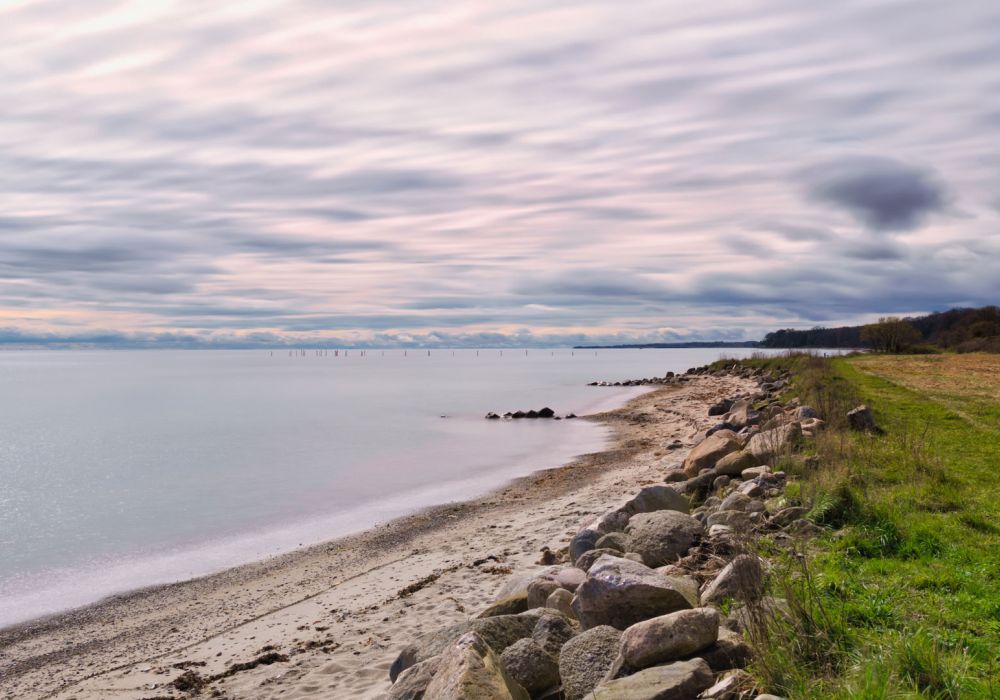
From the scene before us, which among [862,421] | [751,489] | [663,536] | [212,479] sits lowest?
[212,479]

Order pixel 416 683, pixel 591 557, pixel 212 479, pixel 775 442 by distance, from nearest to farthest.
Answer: pixel 416 683 → pixel 591 557 → pixel 775 442 → pixel 212 479

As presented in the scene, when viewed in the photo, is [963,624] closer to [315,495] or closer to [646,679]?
[646,679]

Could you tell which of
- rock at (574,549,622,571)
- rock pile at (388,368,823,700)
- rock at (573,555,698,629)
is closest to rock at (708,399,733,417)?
rock pile at (388,368,823,700)

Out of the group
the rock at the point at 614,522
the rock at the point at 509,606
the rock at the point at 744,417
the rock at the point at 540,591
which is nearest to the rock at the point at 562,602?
the rock at the point at 540,591

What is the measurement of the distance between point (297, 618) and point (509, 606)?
4337mm

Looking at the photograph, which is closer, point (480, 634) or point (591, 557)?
point (480, 634)

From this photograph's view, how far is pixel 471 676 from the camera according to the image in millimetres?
5195

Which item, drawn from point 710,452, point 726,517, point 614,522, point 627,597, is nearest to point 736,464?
point 710,452

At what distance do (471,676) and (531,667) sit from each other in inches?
41.3

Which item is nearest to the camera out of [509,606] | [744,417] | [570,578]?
[509,606]

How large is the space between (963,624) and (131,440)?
41.4 m

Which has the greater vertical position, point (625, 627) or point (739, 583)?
point (739, 583)

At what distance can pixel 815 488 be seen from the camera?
9.87 meters

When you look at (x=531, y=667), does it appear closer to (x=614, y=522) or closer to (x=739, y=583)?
(x=739, y=583)
